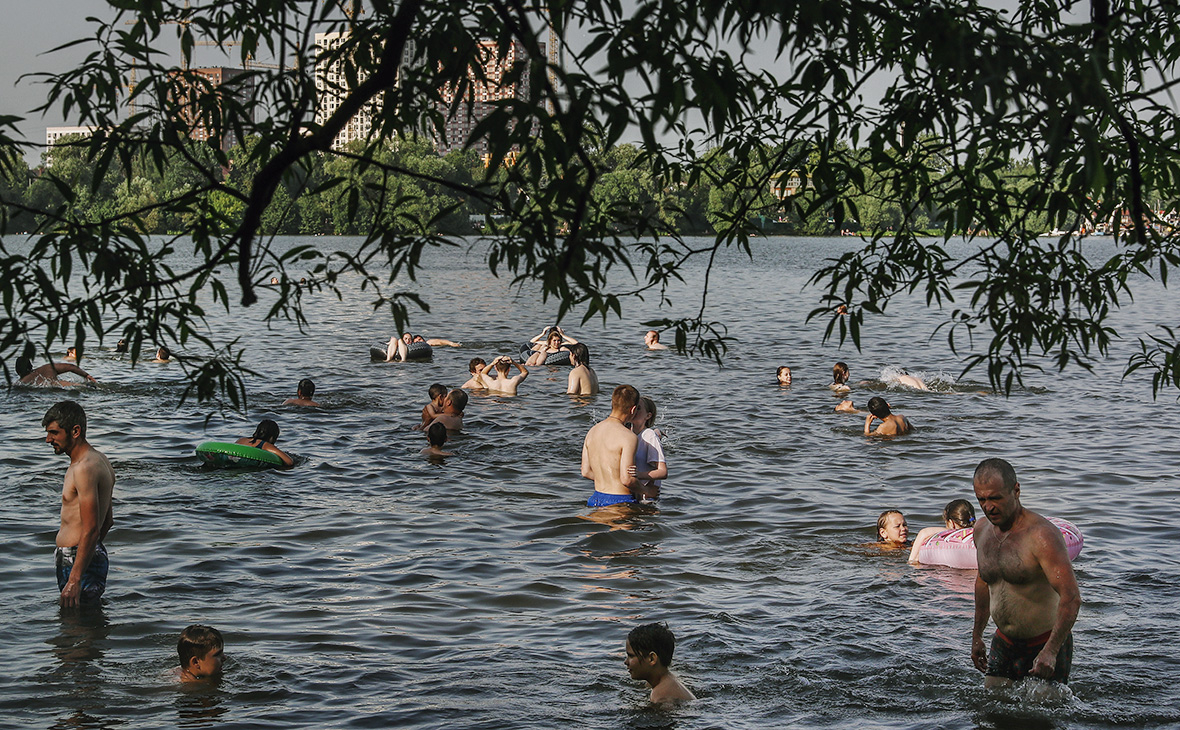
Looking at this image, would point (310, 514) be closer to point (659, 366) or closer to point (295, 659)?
point (295, 659)

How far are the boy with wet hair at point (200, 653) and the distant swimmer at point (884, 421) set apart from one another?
40.4ft

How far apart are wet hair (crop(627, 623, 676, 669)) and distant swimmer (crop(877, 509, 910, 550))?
5047mm

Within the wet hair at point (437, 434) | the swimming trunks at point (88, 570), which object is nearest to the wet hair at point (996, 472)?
the swimming trunks at point (88, 570)

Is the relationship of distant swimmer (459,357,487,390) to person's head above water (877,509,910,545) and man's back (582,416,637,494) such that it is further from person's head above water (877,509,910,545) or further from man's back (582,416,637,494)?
person's head above water (877,509,910,545)

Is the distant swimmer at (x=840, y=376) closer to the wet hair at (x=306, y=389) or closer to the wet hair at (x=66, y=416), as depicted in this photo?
the wet hair at (x=306, y=389)

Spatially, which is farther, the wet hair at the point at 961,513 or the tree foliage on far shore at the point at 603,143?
the wet hair at the point at 961,513

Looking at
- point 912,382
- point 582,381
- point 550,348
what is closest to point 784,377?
point 912,382

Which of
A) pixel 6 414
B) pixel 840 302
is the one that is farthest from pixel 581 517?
pixel 6 414

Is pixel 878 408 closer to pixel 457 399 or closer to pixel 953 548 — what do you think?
pixel 457 399

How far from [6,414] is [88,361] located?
7.45 m

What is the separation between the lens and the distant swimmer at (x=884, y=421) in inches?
723

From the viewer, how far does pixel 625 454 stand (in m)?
12.2

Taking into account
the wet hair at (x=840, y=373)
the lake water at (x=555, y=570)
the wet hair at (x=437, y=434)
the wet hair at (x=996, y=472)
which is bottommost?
the lake water at (x=555, y=570)

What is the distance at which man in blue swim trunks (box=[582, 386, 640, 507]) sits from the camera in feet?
38.8
